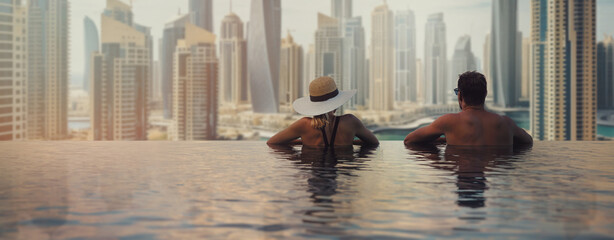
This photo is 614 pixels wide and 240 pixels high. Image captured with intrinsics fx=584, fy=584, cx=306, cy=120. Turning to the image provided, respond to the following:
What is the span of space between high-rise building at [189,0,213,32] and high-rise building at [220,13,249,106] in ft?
31.8

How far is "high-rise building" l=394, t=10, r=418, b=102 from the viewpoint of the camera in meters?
129

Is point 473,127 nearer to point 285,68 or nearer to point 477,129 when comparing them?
point 477,129

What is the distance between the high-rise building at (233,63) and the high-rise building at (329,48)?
16908mm

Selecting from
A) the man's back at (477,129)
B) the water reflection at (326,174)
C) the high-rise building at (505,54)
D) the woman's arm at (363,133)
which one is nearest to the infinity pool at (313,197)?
the water reflection at (326,174)

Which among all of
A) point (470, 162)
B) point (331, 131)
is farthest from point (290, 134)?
point (470, 162)

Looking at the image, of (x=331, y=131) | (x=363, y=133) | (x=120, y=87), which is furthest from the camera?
(x=120, y=87)

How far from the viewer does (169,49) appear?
393ft

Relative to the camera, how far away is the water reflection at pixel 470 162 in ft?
6.97

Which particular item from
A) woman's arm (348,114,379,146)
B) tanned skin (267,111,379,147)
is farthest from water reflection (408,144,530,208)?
tanned skin (267,111,379,147)

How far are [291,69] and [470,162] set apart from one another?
4554 inches

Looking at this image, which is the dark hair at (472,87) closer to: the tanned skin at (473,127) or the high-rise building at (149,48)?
the tanned skin at (473,127)

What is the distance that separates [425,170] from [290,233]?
5.44 feet

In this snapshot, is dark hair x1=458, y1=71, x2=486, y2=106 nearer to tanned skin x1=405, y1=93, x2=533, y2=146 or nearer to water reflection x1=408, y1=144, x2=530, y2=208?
tanned skin x1=405, y1=93, x2=533, y2=146

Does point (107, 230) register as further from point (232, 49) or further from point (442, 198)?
point (232, 49)
